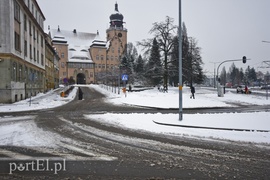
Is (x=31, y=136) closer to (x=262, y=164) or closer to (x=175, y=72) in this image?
(x=262, y=164)

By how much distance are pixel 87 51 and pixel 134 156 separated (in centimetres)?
10134

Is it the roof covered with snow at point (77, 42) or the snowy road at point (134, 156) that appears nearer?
the snowy road at point (134, 156)

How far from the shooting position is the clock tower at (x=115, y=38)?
105375mm

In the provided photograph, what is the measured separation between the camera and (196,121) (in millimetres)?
12414

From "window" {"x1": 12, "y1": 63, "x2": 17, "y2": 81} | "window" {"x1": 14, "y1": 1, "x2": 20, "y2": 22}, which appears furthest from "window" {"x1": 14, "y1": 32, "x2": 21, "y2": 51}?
"window" {"x1": 12, "y1": 63, "x2": 17, "y2": 81}

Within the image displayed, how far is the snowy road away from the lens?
5160 millimetres

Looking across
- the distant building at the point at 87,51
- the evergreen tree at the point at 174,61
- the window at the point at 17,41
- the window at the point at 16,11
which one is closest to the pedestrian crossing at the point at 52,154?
the window at the point at 17,41

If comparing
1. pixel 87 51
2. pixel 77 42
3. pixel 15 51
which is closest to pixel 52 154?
pixel 15 51

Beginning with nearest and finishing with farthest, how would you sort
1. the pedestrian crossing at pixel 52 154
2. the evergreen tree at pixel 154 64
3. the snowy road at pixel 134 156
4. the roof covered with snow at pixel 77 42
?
the snowy road at pixel 134 156, the pedestrian crossing at pixel 52 154, the evergreen tree at pixel 154 64, the roof covered with snow at pixel 77 42

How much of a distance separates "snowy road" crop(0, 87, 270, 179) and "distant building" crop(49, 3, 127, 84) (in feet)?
275

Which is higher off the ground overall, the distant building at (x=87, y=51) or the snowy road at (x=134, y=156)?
the distant building at (x=87, y=51)

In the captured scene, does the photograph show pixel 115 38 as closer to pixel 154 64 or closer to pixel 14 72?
pixel 154 64

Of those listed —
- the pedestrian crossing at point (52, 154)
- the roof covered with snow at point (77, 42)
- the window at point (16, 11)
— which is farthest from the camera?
the roof covered with snow at point (77, 42)

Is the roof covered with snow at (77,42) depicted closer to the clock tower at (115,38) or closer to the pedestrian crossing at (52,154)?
the clock tower at (115,38)
